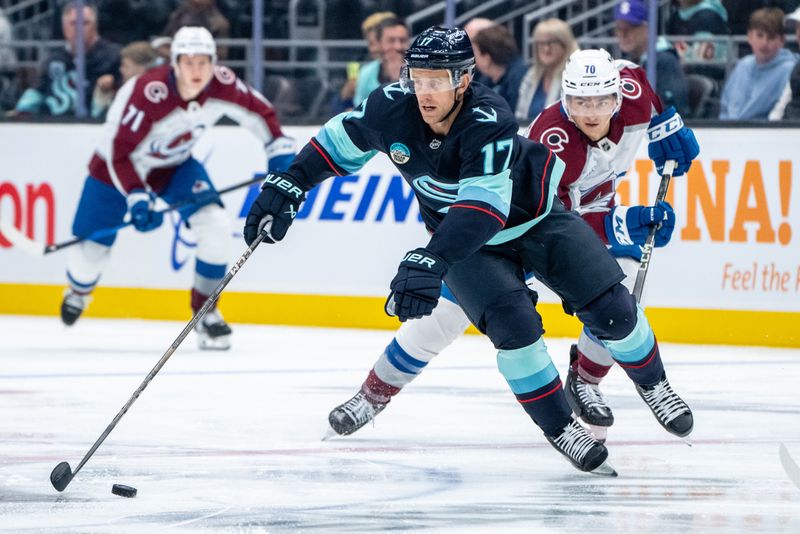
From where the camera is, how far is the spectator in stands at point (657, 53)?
259 inches

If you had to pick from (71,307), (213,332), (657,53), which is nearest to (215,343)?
(213,332)

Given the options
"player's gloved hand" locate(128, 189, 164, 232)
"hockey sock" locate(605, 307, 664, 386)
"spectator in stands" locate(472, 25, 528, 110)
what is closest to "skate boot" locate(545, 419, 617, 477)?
"hockey sock" locate(605, 307, 664, 386)

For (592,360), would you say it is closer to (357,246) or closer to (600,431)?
(600,431)

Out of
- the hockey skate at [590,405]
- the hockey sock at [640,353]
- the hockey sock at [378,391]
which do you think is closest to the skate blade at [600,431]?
the hockey skate at [590,405]

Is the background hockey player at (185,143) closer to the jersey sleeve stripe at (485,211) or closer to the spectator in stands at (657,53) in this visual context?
the spectator in stands at (657,53)

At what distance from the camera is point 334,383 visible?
5387mm

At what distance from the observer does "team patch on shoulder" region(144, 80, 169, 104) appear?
253 inches

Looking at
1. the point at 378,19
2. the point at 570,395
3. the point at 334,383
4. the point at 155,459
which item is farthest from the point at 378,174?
the point at 155,459

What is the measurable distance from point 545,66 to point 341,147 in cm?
301

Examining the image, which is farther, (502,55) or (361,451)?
(502,55)

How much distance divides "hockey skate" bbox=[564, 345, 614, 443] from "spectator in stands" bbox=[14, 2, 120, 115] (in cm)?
396

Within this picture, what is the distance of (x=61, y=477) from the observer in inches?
135

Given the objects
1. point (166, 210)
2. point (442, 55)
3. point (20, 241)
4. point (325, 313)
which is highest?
point (442, 55)

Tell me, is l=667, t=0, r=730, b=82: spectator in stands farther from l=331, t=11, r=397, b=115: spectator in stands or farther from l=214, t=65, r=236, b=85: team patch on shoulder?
l=214, t=65, r=236, b=85: team patch on shoulder
